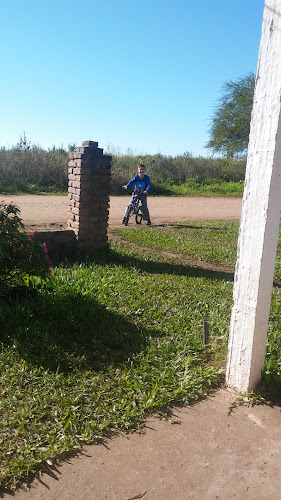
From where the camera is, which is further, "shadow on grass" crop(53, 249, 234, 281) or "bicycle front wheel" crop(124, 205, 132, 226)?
"bicycle front wheel" crop(124, 205, 132, 226)

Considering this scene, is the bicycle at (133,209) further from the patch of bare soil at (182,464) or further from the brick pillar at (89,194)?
the patch of bare soil at (182,464)

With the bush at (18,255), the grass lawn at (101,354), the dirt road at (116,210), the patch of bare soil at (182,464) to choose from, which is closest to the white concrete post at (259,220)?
the grass lawn at (101,354)

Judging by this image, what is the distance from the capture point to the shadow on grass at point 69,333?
3.49 meters

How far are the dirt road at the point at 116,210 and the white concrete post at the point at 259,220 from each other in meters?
6.65

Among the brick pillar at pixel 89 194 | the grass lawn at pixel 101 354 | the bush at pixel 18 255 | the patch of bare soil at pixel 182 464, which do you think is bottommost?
the patch of bare soil at pixel 182 464

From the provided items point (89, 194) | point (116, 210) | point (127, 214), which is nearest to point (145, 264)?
point (89, 194)

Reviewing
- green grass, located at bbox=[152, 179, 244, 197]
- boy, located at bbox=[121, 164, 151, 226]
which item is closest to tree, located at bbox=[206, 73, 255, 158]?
green grass, located at bbox=[152, 179, 244, 197]

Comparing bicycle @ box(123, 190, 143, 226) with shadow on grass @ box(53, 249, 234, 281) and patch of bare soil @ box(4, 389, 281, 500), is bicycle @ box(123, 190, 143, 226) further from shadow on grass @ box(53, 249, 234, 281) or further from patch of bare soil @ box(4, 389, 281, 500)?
patch of bare soil @ box(4, 389, 281, 500)

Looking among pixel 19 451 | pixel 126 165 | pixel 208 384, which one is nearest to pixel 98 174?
pixel 208 384

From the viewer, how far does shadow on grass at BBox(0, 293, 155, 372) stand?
3.49m

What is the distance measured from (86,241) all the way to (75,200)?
619 millimetres

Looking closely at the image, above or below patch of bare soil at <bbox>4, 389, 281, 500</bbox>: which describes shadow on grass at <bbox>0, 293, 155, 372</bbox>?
above

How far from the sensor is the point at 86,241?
6.71 metres

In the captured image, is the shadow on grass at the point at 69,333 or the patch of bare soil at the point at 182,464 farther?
the shadow on grass at the point at 69,333
